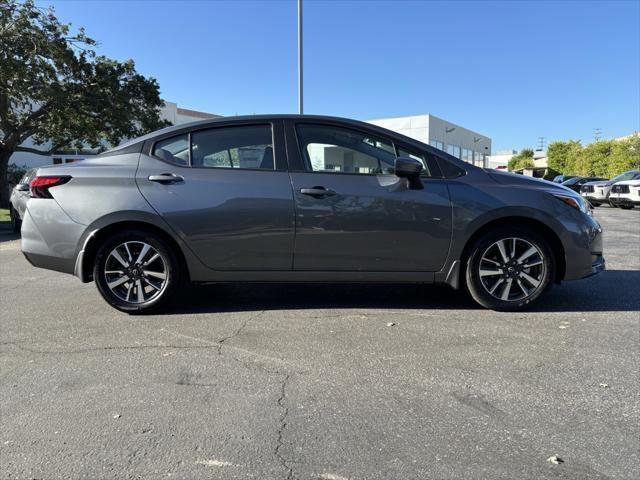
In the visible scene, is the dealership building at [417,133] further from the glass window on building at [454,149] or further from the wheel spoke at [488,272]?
the wheel spoke at [488,272]

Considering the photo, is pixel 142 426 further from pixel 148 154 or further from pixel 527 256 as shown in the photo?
pixel 527 256

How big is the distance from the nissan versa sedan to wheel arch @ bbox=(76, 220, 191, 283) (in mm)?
12

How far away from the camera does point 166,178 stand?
4.20m

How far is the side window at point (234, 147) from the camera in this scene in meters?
4.29

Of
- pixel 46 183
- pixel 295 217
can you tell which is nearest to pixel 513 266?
pixel 295 217

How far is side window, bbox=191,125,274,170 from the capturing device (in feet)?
14.1

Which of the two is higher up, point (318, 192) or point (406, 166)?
point (406, 166)

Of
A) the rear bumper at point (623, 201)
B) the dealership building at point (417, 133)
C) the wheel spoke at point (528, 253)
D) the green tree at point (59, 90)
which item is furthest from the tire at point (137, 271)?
the dealership building at point (417, 133)

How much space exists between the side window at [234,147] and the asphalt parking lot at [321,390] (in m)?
1.38

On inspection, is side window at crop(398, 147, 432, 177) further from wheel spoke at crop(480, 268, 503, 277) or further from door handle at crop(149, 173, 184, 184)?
door handle at crop(149, 173, 184, 184)

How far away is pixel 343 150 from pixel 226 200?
114cm

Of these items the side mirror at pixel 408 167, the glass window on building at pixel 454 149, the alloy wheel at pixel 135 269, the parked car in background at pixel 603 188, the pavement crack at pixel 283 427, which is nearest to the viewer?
the pavement crack at pixel 283 427

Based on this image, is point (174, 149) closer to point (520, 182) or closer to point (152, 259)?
point (152, 259)

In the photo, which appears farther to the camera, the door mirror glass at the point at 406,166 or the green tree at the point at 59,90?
the green tree at the point at 59,90
